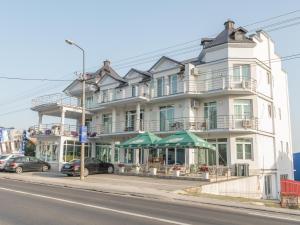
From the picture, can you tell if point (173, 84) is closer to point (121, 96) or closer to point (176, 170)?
point (121, 96)

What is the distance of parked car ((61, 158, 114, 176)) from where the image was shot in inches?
1099

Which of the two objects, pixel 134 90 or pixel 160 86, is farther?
pixel 134 90

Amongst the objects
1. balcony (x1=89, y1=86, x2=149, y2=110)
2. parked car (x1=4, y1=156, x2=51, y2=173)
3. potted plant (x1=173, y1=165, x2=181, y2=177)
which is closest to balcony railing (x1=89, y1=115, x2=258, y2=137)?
balcony (x1=89, y1=86, x2=149, y2=110)

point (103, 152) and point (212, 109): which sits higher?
point (212, 109)

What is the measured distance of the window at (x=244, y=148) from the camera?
28766mm

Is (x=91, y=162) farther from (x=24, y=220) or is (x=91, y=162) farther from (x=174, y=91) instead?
(x=24, y=220)

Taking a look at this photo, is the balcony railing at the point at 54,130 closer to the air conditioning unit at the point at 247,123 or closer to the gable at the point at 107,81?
the gable at the point at 107,81

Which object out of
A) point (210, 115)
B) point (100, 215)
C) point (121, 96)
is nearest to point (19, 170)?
point (121, 96)

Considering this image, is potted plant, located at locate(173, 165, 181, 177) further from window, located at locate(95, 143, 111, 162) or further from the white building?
the white building

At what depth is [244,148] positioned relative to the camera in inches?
1135

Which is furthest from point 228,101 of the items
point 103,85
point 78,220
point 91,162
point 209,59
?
point 78,220

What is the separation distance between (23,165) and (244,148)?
20115mm

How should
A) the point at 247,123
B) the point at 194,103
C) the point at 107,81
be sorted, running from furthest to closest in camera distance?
1. the point at 107,81
2. the point at 194,103
3. the point at 247,123

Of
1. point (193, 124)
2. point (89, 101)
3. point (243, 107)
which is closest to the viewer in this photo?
point (243, 107)
